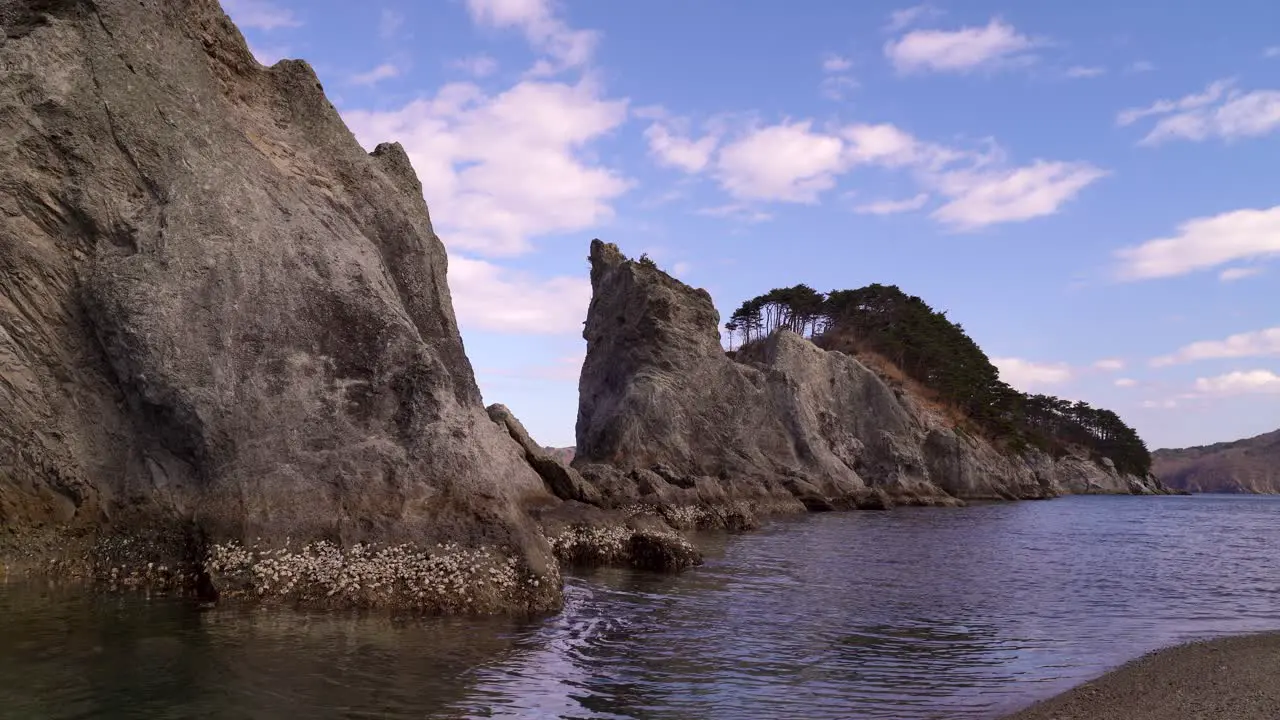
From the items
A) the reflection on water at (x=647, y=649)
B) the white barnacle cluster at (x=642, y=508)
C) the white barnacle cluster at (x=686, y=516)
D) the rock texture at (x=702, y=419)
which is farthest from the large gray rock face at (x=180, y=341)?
the rock texture at (x=702, y=419)

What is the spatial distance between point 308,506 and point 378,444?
1.78 meters

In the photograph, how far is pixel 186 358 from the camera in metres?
15.8

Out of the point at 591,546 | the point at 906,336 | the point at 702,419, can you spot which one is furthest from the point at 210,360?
the point at 906,336

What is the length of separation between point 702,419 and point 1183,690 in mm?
39356

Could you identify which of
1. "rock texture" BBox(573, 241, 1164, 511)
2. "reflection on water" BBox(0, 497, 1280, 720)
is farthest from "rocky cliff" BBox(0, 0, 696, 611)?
"rock texture" BBox(573, 241, 1164, 511)

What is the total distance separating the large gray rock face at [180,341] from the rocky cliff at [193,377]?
4 centimetres

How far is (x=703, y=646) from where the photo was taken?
1297 centimetres

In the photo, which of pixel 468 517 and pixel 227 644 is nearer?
pixel 227 644

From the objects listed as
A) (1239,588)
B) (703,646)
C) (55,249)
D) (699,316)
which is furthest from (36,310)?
(699,316)

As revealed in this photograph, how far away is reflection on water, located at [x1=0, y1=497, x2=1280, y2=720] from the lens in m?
9.34

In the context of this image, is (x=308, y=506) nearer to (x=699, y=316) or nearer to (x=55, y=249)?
(x=55, y=249)

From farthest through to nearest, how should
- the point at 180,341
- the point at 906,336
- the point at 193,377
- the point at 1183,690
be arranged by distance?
the point at 906,336
the point at 180,341
the point at 193,377
the point at 1183,690

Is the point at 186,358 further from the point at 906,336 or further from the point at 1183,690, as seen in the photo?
the point at 906,336

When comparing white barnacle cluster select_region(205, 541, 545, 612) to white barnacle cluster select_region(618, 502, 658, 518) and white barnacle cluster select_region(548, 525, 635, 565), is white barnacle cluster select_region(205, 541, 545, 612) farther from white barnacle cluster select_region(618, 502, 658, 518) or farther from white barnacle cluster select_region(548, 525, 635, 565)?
white barnacle cluster select_region(618, 502, 658, 518)
